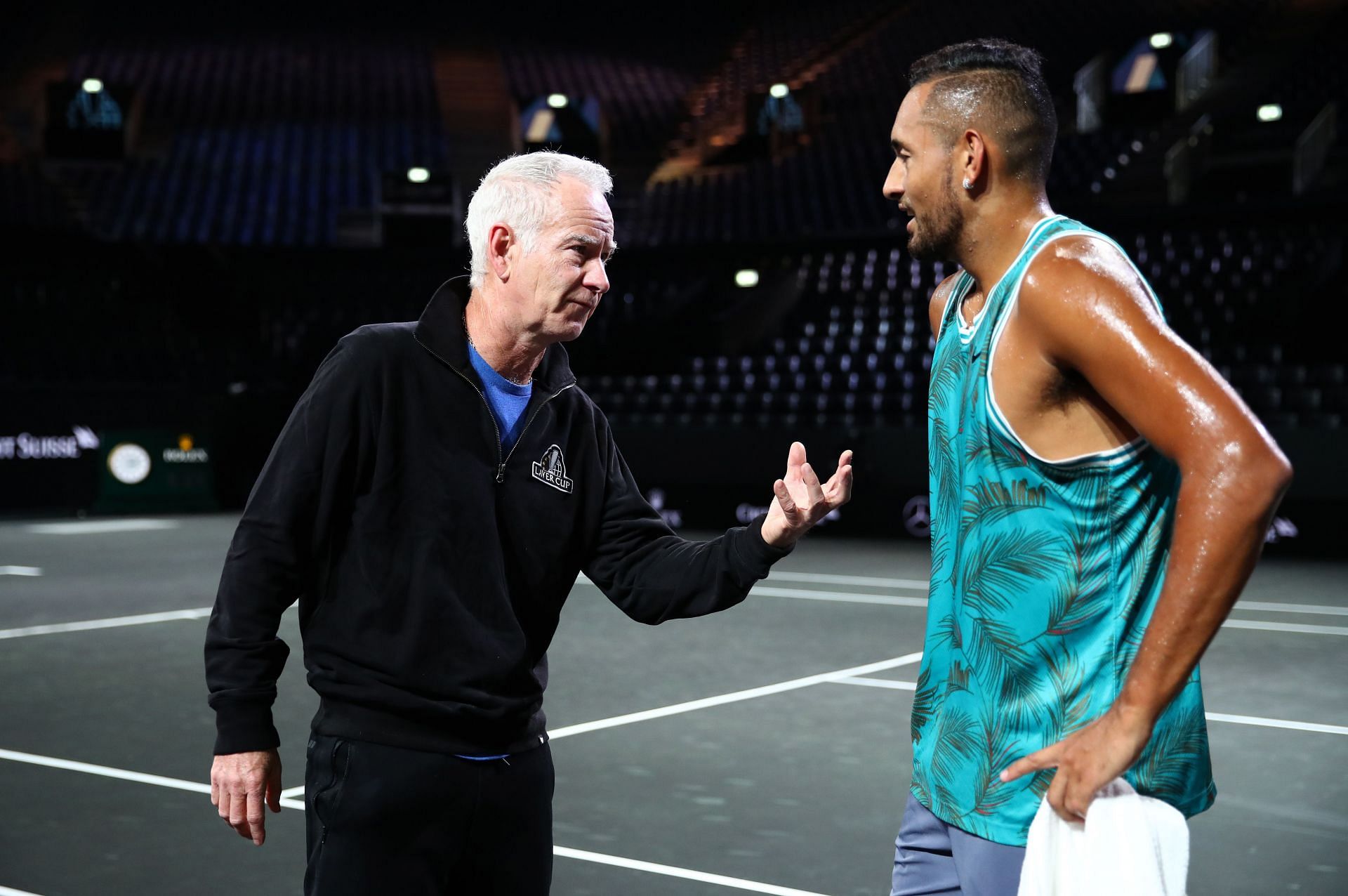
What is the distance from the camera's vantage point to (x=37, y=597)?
975 cm

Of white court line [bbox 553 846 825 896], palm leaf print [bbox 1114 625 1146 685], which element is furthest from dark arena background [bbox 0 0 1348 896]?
palm leaf print [bbox 1114 625 1146 685]

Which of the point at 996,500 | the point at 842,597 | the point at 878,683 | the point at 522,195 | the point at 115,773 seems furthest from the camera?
the point at 842,597

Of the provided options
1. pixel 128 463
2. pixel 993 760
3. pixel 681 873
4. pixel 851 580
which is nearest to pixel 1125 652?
pixel 993 760

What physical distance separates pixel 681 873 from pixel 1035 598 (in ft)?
7.54

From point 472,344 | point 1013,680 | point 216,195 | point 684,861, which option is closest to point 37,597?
point 684,861

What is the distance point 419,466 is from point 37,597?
8.58 m

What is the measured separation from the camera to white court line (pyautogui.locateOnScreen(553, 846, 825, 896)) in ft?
12.1

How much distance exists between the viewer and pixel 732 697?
6328 mm

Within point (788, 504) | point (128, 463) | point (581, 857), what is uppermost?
point (788, 504)

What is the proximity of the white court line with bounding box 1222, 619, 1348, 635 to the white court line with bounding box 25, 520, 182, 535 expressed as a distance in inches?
461

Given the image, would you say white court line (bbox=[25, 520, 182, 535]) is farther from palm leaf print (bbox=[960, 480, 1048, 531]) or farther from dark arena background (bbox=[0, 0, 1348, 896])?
palm leaf print (bbox=[960, 480, 1048, 531])

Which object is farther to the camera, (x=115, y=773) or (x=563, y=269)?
(x=115, y=773)

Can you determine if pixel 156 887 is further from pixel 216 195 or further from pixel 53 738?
pixel 216 195

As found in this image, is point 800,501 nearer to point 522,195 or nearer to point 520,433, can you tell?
point 520,433
